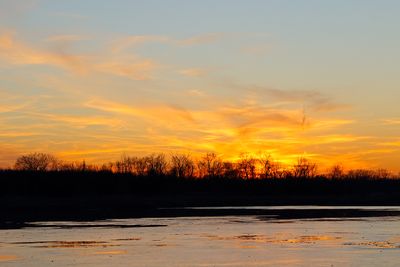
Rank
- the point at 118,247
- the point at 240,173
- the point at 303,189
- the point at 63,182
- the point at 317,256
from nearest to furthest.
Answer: the point at 317,256, the point at 118,247, the point at 63,182, the point at 303,189, the point at 240,173

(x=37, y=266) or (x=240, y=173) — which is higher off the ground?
(x=240, y=173)

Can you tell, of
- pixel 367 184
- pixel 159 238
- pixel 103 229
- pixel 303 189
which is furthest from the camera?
pixel 367 184

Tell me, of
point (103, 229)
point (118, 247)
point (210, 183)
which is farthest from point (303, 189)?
point (118, 247)

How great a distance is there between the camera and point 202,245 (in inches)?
1190

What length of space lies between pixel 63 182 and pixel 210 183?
35.7 m

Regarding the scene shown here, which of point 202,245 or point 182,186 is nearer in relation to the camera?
point 202,245

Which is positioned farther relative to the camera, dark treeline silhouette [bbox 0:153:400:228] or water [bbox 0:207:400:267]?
dark treeline silhouette [bbox 0:153:400:228]

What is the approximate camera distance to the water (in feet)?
82.0

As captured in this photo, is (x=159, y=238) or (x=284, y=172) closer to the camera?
(x=159, y=238)

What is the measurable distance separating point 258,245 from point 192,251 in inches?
142

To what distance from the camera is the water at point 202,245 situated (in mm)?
24984

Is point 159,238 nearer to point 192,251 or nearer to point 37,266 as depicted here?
point 192,251

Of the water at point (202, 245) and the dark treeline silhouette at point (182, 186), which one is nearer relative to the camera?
the water at point (202, 245)

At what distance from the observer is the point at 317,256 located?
26.3m
